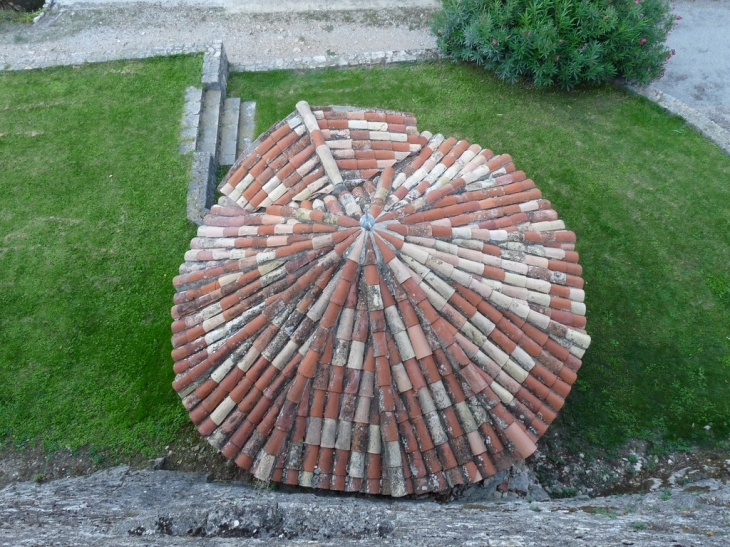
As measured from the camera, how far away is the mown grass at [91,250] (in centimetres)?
800

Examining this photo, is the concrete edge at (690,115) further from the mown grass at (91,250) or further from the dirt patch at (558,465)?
the mown grass at (91,250)

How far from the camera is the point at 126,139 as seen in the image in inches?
440

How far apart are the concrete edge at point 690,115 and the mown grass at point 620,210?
16 cm

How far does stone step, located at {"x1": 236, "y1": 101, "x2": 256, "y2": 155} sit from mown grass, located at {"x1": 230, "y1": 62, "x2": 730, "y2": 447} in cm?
19

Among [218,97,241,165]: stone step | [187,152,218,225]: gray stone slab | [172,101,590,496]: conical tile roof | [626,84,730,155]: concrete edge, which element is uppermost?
[626,84,730,155]: concrete edge

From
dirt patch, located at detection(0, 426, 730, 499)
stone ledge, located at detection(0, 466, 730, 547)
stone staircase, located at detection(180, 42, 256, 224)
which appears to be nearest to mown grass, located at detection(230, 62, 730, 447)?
dirt patch, located at detection(0, 426, 730, 499)

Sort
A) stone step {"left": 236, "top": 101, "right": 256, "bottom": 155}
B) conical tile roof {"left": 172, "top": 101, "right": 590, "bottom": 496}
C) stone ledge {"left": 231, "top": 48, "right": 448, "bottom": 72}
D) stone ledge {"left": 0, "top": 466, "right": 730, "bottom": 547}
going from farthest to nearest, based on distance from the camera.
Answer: stone ledge {"left": 231, "top": 48, "right": 448, "bottom": 72}
stone step {"left": 236, "top": 101, "right": 256, "bottom": 155}
conical tile roof {"left": 172, "top": 101, "right": 590, "bottom": 496}
stone ledge {"left": 0, "top": 466, "right": 730, "bottom": 547}

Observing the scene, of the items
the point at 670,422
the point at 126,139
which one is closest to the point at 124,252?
the point at 126,139

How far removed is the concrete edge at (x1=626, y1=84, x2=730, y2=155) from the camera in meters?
11.0

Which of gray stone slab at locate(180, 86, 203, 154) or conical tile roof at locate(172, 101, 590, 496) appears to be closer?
conical tile roof at locate(172, 101, 590, 496)

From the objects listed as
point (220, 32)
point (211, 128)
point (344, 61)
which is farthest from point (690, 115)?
point (220, 32)

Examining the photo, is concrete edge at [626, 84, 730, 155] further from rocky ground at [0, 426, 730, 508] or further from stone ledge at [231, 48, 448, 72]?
rocky ground at [0, 426, 730, 508]

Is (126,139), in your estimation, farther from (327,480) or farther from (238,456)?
(327,480)

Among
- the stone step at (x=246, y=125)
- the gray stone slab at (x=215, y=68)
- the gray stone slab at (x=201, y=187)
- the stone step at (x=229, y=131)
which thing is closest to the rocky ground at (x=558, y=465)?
the gray stone slab at (x=201, y=187)
